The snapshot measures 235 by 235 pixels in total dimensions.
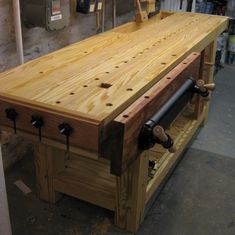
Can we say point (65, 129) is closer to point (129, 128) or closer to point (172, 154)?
point (129, 128)

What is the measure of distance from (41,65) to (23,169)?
899 mm

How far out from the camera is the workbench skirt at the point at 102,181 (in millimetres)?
1664

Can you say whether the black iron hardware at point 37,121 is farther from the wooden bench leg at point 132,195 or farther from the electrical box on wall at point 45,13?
the electrical box on wall at point 45,13

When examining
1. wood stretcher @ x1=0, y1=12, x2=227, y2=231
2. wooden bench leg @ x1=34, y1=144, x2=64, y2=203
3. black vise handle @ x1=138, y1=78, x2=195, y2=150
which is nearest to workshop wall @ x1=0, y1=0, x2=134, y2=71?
wood stretcher @ x1=0, y1=12, x2=227, y2=231

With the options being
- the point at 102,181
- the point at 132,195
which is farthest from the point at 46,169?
the point at 132,195

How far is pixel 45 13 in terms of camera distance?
1858mm

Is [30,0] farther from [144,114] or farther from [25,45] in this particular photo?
[144,114]

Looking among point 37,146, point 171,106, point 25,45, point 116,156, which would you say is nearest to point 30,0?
point 25,45

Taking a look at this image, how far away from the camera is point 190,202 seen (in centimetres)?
200

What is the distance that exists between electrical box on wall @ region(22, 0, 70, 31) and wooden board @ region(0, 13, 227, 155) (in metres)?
0.19

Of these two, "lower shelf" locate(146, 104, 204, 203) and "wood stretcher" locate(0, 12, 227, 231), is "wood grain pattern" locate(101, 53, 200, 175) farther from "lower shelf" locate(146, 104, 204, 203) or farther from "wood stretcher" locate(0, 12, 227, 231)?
"lower shelf" locate(146, 104, 204, 203)

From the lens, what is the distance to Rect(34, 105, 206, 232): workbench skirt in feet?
5.46

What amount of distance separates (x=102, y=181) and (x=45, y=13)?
897mm

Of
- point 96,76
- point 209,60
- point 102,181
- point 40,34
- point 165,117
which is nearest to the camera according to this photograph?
point 165,117
